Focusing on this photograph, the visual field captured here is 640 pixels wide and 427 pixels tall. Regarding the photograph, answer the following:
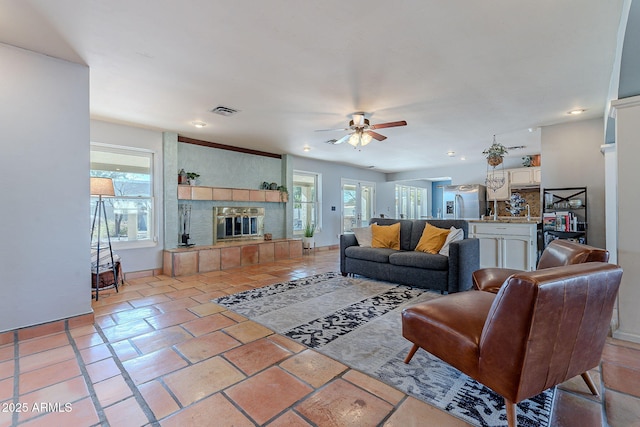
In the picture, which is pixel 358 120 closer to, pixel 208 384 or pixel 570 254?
pixel 570 254

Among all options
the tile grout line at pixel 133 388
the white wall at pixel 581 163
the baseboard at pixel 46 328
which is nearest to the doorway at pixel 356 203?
the white wall at pixel 581 163

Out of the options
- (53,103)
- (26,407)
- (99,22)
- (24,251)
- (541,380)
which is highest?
(99,22)

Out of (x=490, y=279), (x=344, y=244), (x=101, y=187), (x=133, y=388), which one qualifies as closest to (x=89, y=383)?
(x=133, y=388)

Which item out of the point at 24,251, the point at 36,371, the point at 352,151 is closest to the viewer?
the point at 36,371

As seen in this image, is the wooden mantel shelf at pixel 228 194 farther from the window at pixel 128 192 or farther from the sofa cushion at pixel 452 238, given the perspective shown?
the sofa cushion at pixel 452 238

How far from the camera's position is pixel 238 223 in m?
6.09

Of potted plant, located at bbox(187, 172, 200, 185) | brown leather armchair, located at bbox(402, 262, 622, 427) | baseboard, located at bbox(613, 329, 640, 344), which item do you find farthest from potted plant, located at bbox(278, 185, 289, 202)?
baseboard, located at bbox(613, 329, 640, 344)

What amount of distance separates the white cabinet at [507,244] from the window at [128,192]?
17.5 ft

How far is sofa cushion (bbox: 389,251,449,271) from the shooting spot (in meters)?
3.56

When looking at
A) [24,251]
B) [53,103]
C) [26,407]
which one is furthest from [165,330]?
[53,103]

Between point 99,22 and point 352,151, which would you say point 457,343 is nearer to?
point 99,22

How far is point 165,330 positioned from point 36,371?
82 cm

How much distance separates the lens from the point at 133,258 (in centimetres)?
462

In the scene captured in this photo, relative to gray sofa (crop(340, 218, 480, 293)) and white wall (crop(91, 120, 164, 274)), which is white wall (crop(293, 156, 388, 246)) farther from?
white wall (crop(91, 120, 164, 274))
